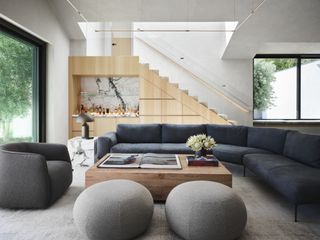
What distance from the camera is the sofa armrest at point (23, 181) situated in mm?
2873

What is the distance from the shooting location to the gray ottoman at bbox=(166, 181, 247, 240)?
2129 millimetres

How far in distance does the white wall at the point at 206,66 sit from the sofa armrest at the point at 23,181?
5819mm

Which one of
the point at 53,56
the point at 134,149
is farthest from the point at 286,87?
the point at 53,56

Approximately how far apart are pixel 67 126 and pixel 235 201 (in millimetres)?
5737

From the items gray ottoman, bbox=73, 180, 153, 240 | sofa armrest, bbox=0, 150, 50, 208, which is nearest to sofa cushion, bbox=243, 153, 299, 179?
gray ottoman, bbox=73, 180, 153, 240

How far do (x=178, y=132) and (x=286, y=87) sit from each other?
4.87m

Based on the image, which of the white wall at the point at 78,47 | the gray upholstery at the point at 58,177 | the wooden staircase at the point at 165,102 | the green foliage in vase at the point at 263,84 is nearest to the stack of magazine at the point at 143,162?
the gray upholstery at the point at 58,177

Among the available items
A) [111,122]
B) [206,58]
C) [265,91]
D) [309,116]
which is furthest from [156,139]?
[309,116]

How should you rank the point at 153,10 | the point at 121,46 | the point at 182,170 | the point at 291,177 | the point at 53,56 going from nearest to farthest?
the point at 291,177 → the point at 182,170 → the point at 53,56 → the point at 153,10 → the point at 121,46

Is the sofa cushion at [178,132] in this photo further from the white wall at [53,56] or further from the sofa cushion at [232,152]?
the white wall at [53,56]

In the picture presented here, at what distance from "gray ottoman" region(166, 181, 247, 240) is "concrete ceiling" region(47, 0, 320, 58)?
16.5ft

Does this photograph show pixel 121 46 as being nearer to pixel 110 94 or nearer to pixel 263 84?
pixel 110 94

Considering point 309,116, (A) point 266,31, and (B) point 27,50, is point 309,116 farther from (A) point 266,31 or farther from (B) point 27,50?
(B) point 27,50

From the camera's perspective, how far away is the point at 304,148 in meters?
3.54
